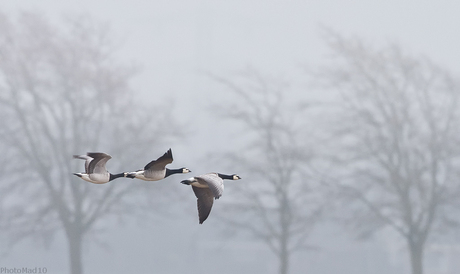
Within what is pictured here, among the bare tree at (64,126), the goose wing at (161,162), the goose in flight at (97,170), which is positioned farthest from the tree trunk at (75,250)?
the goose wing at (161,162)

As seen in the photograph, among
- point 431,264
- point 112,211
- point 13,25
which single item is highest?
point 13,25

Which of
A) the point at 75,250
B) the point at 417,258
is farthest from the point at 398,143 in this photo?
the point at 75,250

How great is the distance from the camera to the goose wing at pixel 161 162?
5.96 meters

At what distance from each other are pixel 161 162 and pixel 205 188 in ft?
3.16

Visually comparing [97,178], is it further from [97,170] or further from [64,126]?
[64,126]

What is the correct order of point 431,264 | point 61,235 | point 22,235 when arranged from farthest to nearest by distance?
point 61,235, point 431,264, point 22,235

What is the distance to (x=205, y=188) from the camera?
698cm

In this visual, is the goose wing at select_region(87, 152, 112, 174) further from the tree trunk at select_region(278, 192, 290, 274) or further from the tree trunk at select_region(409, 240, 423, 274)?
the tree trunk at select_region(409, 240, 423, 274)

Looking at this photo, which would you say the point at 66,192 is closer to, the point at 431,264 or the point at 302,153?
the point at 302,153

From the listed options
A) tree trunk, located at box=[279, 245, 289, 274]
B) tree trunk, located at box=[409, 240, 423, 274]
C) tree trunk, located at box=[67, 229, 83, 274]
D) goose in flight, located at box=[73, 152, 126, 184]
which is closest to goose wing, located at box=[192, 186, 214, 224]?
goose in flight, located at box=[73, 152, 126, 184]

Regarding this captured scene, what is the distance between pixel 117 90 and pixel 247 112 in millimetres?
5590

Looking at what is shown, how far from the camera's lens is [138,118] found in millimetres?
24766

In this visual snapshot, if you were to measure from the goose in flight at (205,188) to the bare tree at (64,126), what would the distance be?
1721 cm

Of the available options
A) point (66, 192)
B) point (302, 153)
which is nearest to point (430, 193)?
point (302, 153)
